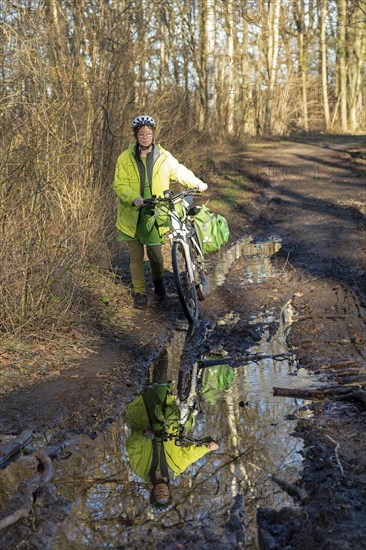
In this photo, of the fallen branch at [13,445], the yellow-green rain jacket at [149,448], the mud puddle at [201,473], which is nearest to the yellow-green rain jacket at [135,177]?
the mud puddle at [201,473]

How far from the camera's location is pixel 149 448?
537 centimetres

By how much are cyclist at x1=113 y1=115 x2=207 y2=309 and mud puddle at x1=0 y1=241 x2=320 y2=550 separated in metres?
2.53

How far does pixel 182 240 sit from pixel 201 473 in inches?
173

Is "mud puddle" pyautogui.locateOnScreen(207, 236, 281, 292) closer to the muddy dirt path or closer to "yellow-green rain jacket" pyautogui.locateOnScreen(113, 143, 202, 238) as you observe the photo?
the muddy dirt path

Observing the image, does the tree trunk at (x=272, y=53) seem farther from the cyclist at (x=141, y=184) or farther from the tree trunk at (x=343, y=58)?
the cyclist at (x=141, y=184)

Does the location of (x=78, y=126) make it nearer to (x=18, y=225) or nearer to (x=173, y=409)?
(x=18, y=225)

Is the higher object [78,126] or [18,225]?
[78,126]

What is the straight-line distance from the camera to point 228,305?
9.54 metres

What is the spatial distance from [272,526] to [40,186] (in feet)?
15.4

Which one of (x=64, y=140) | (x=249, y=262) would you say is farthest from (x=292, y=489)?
(x=249, y=262)

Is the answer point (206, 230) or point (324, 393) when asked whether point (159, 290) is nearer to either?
point (206, 230)

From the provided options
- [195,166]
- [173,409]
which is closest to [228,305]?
[173,409]

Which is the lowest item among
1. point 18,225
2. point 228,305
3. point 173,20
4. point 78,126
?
point 228,305

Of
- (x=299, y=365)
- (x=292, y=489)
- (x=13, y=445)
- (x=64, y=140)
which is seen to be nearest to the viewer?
(x=292, y=489)
